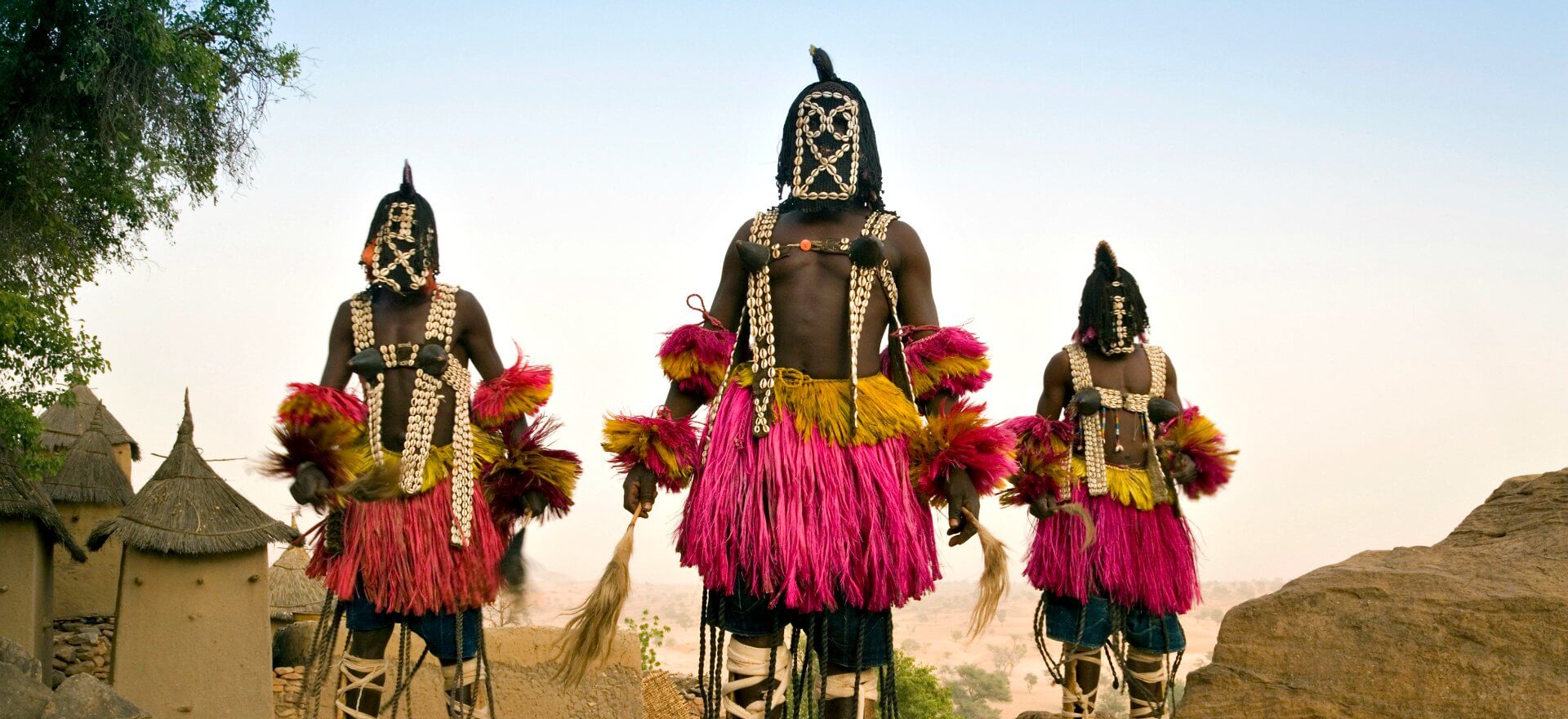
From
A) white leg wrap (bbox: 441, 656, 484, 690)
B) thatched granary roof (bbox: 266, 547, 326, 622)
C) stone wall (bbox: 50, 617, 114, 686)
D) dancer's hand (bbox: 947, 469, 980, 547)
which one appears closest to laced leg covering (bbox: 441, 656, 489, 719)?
white leg wrap (bbox: 441, 656, 484, 690)

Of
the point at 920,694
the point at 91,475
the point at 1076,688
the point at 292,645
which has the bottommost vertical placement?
the point at 920,694

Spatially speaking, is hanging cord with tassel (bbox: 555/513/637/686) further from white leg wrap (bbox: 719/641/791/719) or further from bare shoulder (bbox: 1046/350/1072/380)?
bare shoulder (bbox: 1046/350/1072/380)

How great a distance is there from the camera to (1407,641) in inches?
199

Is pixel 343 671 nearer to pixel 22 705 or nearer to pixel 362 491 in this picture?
pixel 362 491

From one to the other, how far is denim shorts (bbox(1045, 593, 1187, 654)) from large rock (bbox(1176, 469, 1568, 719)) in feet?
2.18

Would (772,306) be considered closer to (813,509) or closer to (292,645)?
(813,509)

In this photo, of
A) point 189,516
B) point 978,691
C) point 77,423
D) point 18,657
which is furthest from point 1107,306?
point 77,423

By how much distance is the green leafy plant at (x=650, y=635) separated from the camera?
10.4 m

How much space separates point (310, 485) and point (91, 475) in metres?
13.1

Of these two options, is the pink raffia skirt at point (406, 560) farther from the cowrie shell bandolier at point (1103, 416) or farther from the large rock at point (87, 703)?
the large rock at point (87, 703)

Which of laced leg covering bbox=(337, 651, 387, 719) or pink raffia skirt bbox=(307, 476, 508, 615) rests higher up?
A: pink raffia skirt bbox=(307, 476, 508, 615)

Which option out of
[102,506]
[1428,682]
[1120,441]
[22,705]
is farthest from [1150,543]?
[102,506]

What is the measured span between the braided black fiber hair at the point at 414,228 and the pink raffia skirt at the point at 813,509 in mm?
1910

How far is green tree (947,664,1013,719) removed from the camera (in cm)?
1520
